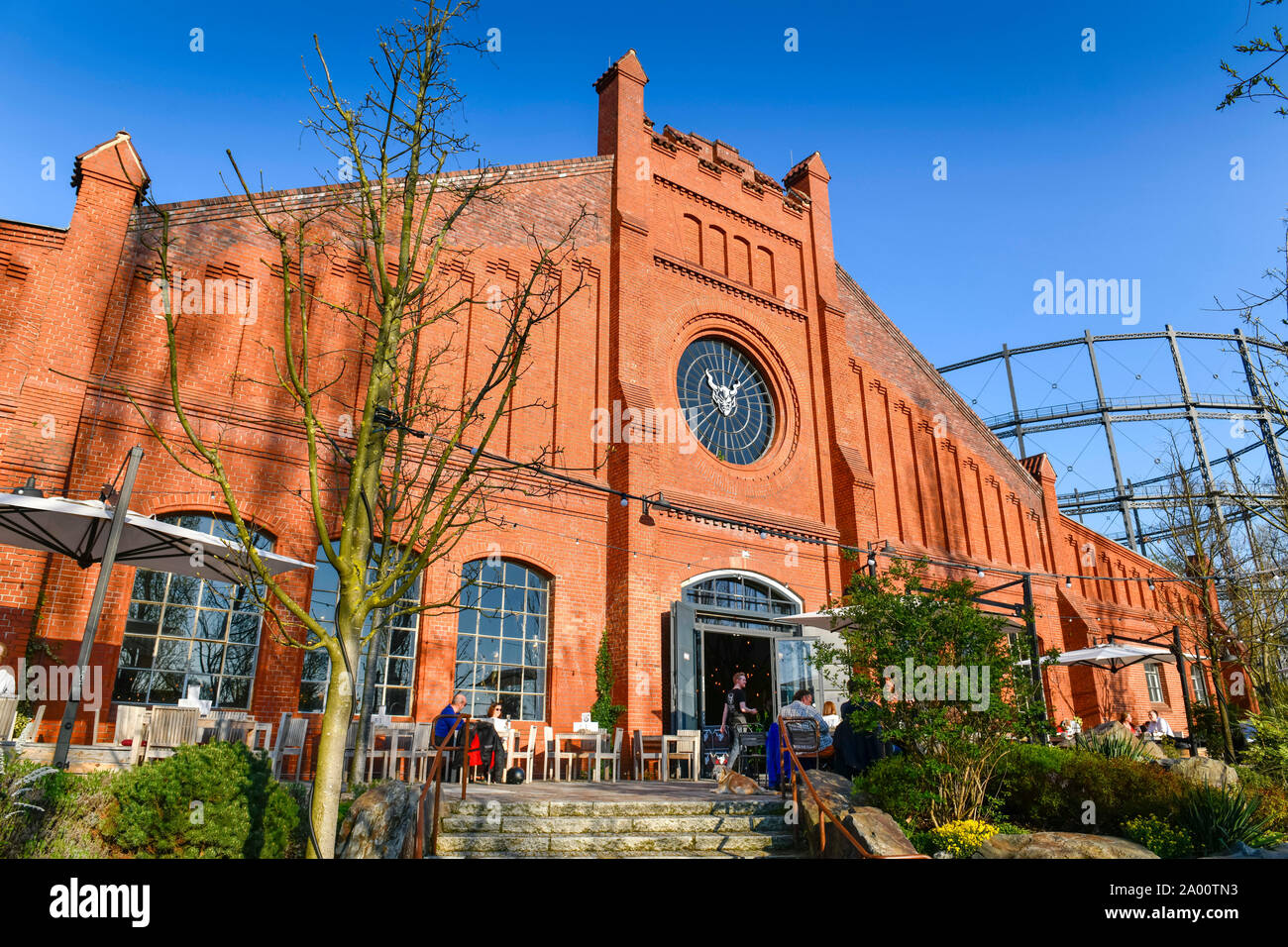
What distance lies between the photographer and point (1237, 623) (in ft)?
53.1

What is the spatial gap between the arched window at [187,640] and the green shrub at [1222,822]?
10.8m

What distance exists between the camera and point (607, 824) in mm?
6867

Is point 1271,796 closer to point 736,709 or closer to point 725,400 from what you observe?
point 736,709

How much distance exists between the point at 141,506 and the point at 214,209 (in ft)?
15.1

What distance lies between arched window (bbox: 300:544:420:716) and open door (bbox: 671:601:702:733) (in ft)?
14.0

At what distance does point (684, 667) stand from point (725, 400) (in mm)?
6097

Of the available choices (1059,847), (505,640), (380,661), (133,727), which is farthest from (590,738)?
(1059,847)

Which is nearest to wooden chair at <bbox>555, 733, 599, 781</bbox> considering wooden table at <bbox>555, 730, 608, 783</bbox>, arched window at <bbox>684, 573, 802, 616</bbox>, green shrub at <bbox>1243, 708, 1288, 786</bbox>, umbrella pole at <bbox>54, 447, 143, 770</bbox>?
wooden table at <bbox>555, 730, 608, 783</bbox>

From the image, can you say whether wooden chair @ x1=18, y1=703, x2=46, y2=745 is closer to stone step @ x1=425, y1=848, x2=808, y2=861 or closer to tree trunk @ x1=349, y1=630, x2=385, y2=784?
tree trunk @ x1=349, y1=630, x2=385, y2=784

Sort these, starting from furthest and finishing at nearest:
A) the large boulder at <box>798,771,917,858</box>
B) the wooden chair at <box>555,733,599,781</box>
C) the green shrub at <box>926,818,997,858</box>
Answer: the wooden chair at <box>555,733,599,781</box> → the green shrub at <box>926,818,997,858</box> → the large boulder at <box>798,771,917,858</box>

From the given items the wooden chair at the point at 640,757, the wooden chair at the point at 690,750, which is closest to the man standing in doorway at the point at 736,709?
the wooden chair at the point at 690,750

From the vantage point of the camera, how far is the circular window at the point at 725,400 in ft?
53.0

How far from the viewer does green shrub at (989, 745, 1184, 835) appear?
25.2 ft

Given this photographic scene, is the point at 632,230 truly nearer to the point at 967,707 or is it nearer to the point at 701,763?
the point at 701,763
